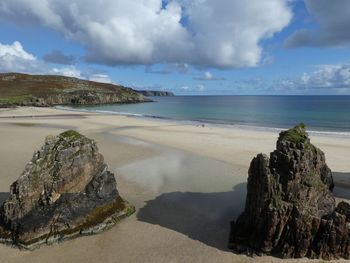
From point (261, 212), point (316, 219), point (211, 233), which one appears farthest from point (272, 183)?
point (211, 233)

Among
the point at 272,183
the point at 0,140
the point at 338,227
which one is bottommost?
the point at 0,140

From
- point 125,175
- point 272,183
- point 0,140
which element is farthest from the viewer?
point 0,140

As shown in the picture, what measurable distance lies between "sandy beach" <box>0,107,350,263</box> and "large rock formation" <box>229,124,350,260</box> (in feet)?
1.67

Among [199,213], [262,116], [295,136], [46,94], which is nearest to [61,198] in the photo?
[199,213]

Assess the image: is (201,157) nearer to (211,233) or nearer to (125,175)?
(125,175)

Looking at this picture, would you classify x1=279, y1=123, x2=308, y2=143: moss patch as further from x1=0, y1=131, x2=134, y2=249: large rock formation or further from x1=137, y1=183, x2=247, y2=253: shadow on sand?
x1=0, y1=131, x2=134, y2=249: large rock formation

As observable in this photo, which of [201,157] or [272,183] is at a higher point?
[272,183]

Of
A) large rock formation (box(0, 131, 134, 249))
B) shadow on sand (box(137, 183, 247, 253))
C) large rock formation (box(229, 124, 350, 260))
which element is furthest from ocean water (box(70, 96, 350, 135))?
large rock formation (box(0, 131, 134, 249))

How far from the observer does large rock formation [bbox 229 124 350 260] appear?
9.50 meters

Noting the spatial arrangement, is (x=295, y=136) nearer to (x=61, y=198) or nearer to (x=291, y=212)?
(x=291, y=212)

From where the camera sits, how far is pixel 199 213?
13133 millimetres

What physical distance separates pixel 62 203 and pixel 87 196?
912mm

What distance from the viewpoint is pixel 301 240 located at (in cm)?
955

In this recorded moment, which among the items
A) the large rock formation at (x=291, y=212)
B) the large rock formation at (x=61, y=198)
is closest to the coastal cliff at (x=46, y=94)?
the large rock formation at (x=61, y=198)
